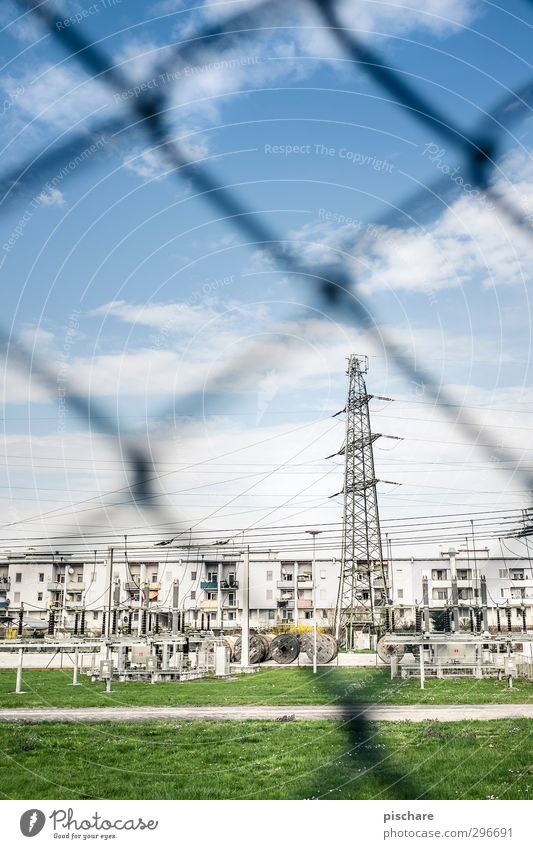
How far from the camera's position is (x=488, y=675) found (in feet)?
71.4

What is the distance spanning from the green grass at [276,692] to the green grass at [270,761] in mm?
3762

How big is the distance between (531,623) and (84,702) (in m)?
A: 45.9

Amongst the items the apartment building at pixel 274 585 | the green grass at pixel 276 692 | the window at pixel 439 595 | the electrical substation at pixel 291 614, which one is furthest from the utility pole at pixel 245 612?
the window at pixel 439 595

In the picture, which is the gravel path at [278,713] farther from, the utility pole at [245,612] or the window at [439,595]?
the window at [439,595]

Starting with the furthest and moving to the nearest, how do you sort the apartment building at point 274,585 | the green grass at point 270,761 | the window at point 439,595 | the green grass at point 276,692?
the window at point 439,595
the apartment building at point 274,585
the green grass at point 276,692
the green grass at point 270,761

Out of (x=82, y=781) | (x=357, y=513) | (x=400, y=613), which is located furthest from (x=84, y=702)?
(x=400, y=613)

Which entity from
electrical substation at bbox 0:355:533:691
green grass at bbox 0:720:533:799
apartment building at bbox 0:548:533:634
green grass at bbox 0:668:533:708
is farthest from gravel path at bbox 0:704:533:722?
apartment building at bbox 0:548:533:634

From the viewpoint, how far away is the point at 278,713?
1194 centimetres

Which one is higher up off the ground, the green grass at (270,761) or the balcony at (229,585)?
the balcony at (229,585)

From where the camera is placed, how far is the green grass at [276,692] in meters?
14.0

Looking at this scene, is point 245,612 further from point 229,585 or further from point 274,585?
point 274,585

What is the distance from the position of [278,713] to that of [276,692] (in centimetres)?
408

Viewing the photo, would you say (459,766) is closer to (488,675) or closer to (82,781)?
(82,781)

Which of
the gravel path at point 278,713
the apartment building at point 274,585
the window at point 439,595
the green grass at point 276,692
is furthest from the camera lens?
the window at point 439,595
